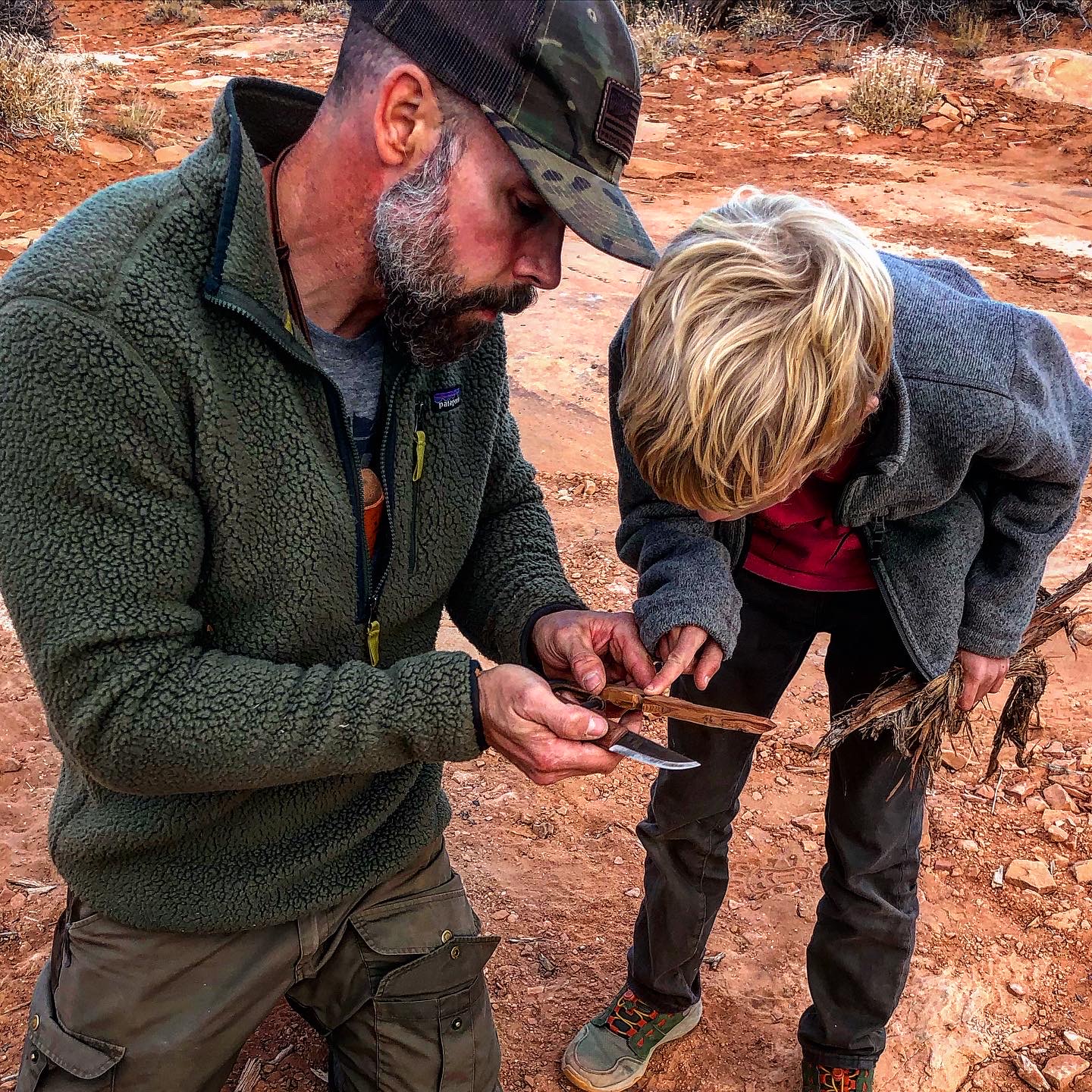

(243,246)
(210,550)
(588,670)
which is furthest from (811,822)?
(243,246)

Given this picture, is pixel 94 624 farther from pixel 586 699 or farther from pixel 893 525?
pixel 893 525

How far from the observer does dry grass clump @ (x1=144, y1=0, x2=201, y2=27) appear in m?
15.4

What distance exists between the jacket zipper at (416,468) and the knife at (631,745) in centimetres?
33

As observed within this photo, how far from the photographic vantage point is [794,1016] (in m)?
2.76

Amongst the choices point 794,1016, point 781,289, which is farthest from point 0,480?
point 794,1016

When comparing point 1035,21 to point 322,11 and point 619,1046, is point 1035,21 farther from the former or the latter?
point 619,1046

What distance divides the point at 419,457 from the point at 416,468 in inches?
0.7

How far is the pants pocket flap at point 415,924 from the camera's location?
2070 mm

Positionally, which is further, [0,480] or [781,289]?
[781,289]

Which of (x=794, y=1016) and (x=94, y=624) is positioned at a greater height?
(x=94, y=624)

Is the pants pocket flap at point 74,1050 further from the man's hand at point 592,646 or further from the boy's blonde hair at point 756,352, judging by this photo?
the boy's blonde hair at point 756,352

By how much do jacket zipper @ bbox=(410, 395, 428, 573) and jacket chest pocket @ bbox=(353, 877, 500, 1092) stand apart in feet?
2.22

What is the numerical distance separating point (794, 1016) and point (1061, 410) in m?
1.60

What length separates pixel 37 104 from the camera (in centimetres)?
867
